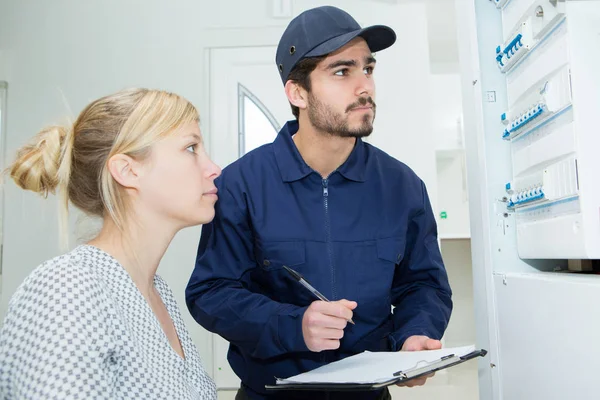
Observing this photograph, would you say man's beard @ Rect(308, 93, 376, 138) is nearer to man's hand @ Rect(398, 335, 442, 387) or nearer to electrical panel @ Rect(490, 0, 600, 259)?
electrical panel @ Rect(490, 0, 600, 259)

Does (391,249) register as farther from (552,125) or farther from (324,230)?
(552,125)

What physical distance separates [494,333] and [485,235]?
233 millimetres

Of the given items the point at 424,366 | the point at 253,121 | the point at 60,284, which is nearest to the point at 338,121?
the point at 424,366

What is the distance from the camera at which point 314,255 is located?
145 cm

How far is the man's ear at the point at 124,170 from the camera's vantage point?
3.66ft

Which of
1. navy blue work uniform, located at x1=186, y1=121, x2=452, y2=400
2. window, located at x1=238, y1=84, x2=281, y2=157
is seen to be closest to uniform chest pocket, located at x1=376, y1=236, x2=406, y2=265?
navy blue work uniform, located at x1=186, y1=121, x2=452, y2=400

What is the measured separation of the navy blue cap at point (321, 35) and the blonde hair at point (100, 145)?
0.47 meters

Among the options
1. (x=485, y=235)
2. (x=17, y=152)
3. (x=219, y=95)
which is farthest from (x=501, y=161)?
(x=219, y=95)

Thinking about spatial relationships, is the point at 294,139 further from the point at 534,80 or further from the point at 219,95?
the point at 219,95

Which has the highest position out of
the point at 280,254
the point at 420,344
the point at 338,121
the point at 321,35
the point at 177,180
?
the point at 321,35

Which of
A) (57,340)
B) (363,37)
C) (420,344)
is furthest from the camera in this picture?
(363,37)

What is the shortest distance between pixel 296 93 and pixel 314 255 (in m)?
0.46

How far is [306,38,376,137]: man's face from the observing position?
1490mm

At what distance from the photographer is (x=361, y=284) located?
4.73ft
